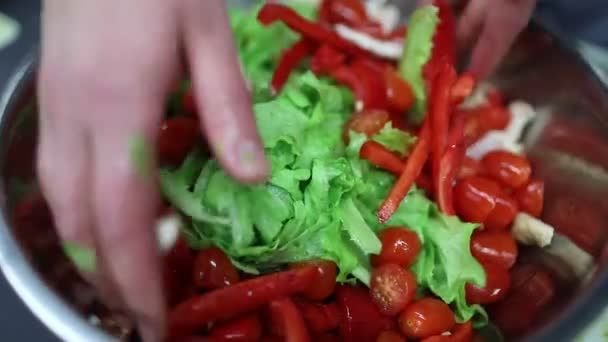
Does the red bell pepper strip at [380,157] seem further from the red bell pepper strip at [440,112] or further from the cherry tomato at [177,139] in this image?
the cherry tomato at [177,139]

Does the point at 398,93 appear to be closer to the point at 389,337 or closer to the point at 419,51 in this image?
the point at 419,51

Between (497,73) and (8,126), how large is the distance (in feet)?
2.72

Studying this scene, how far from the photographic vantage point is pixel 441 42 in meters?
1.17

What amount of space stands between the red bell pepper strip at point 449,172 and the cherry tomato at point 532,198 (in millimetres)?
135

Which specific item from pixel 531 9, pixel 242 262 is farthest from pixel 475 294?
pixel 531 9

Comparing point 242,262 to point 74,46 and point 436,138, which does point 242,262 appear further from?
point 74,46

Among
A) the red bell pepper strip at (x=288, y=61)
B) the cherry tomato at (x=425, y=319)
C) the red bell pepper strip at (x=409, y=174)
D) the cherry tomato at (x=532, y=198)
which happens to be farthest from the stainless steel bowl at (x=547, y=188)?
the red bell pepper strip at (x=288, y=61)

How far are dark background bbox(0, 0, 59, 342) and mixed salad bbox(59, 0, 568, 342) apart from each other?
0.23m

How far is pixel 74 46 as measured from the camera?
23.1 inches

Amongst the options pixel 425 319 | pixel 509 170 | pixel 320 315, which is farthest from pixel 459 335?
pixel 509 170

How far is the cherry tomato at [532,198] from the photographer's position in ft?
3.68

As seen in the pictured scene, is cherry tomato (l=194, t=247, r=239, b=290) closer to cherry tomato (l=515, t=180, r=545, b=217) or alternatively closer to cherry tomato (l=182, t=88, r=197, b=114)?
cherry tomato (l=182, t=88, r=197, b=114)

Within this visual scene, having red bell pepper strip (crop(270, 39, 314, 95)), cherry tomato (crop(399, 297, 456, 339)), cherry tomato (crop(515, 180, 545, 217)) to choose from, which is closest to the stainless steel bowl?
cherry tomato (crop(515, 180, 545, 217))

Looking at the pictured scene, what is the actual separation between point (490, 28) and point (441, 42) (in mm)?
88
